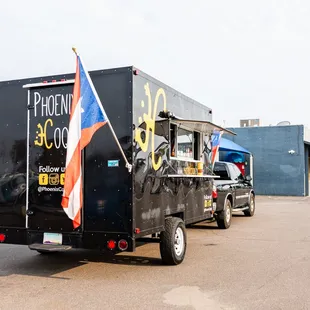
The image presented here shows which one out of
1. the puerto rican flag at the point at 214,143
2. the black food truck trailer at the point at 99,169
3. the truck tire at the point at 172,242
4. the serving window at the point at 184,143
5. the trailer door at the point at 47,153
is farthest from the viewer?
the puerto rican flag at the point at 214,143

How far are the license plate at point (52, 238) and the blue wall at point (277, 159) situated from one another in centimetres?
2354

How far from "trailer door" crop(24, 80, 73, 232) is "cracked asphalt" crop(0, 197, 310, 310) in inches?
36.5

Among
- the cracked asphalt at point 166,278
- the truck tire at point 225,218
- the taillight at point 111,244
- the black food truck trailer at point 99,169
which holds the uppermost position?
the black food truck trailer at point 99,169

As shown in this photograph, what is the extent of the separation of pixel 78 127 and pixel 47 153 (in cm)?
87

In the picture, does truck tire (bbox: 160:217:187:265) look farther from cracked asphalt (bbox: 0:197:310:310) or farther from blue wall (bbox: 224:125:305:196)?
blue wall (bbox: 224:125:305:196)

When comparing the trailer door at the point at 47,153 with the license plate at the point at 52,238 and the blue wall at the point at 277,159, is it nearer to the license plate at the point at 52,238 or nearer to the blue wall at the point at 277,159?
the license plate at the point at 52,238

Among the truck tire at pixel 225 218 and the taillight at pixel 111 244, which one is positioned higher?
the taillight at pixel 111 244

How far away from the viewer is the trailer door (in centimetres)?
664

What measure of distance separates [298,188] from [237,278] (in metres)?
22.6

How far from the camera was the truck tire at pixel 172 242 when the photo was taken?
7082 millimetres

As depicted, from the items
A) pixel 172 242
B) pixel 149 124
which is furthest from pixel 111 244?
pixel 149 124

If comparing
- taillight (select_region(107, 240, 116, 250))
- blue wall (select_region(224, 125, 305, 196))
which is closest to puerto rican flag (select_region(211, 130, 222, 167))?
taillight (select_region(107, 240, 116, 250))

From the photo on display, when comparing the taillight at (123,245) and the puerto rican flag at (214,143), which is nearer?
the taillight at (123,245)

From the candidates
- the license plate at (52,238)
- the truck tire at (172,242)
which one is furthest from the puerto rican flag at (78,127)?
the truck tire at (172,242)
